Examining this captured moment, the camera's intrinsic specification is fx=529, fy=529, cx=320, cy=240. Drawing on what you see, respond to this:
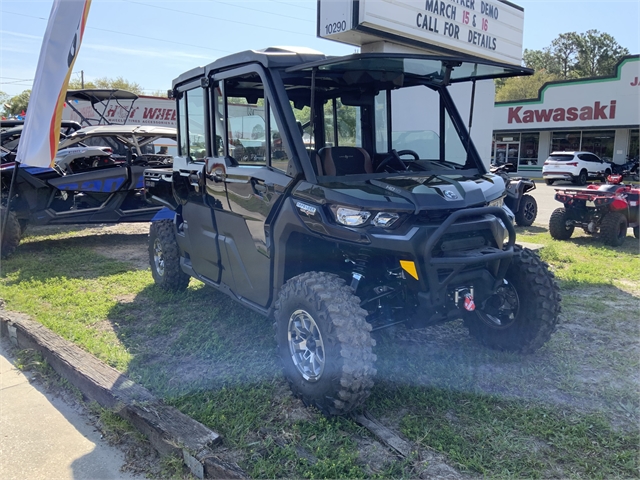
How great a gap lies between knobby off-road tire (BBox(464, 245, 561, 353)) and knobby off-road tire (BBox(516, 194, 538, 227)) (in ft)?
24.5

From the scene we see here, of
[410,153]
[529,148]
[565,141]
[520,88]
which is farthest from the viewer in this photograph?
[520,88]

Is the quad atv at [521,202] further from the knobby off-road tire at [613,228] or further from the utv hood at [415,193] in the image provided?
the utv hood at [415,193]

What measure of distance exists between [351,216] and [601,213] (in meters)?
7.52

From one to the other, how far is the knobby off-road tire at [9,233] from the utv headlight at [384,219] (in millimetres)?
6721

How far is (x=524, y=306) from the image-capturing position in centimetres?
398

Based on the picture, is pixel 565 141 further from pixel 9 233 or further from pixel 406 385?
pixel 406 385

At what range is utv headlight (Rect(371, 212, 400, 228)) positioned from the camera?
10.5ft

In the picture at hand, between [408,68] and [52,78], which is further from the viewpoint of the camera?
[52,78]

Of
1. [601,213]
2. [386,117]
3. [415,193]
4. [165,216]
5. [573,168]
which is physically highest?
[386,117]

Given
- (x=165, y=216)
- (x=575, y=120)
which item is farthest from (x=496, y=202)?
(x=575, y=120)

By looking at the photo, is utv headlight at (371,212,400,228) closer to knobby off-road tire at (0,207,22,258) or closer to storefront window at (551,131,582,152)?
knobby off-road tire at (0,207,22,258)

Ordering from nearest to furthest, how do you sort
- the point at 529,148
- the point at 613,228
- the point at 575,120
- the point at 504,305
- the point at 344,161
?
the point at 504,305 → the point at 344,161 → the point at 613,228 → the point at 575,120 → the point at 529,148

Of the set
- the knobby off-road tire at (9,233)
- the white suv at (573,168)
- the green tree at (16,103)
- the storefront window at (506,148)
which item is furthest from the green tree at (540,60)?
the knobby off-road tire at (9,233)

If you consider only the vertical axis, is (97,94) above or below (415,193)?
above
